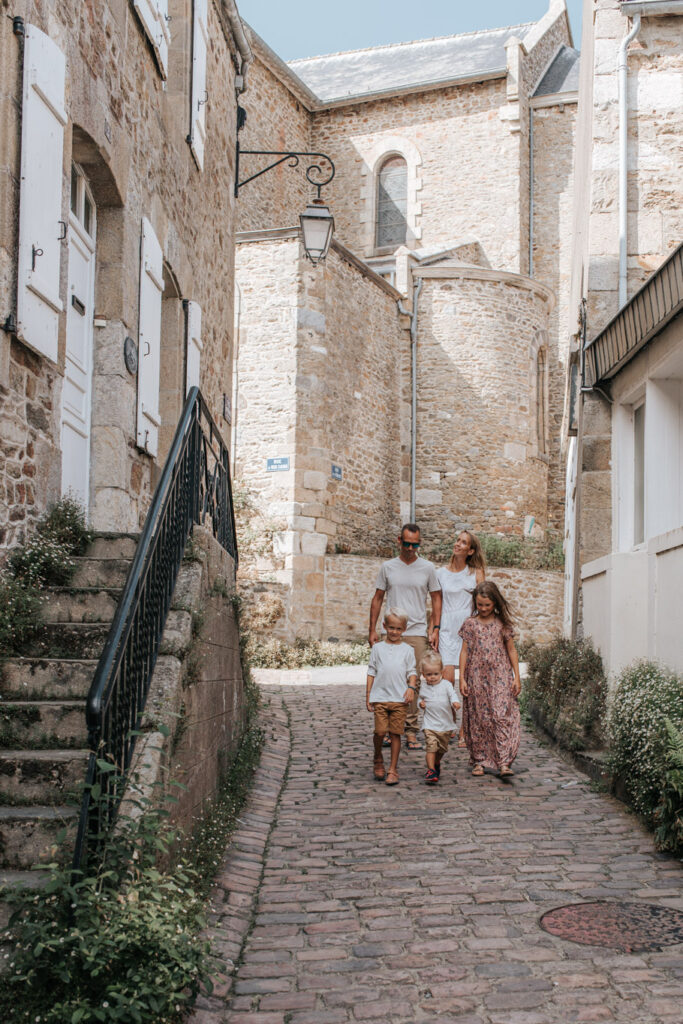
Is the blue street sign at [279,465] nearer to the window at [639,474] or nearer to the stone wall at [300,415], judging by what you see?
the stone wall at [300,415]

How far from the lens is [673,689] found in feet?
19.8

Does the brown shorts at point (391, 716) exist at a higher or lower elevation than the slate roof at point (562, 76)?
lower

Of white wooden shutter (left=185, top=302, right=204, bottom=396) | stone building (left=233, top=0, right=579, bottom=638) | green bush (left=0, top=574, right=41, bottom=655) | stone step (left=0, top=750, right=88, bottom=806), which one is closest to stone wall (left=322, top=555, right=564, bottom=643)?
stone building (left=233, top=0, right=579, bottom=638)

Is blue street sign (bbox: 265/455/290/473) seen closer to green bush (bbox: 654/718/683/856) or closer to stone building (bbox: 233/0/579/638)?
stone building (bbox: 233/0/579/638)

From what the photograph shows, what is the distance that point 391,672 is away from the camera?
279 inches

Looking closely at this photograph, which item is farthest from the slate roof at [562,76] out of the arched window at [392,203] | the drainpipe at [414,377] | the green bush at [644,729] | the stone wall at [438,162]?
the green bush at [644,729]

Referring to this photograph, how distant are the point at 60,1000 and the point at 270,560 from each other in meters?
13.8

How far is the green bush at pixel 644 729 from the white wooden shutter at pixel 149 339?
151 inches

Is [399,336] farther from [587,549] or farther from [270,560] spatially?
[587,549]

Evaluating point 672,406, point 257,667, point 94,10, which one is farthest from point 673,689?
point 257,667

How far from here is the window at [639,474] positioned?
8453mm

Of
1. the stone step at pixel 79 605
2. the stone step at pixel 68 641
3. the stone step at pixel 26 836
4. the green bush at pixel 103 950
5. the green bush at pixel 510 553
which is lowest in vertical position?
the green bush at pixel 103 950

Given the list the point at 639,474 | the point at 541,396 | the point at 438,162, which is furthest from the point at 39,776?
the point at 438,162

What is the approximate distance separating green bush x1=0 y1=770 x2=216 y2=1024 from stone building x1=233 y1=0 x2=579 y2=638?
13246 mm
